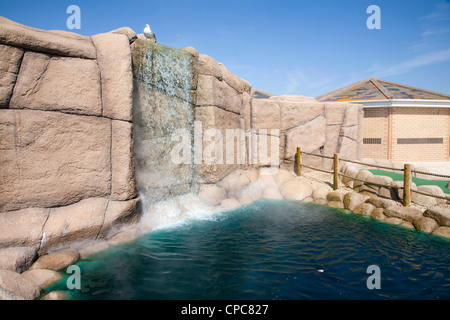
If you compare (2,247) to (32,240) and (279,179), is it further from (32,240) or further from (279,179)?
(279,179)

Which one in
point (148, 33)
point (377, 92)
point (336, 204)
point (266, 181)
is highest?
point (148, 33)

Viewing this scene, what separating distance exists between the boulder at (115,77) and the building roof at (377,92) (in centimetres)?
1052

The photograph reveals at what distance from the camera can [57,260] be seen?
3896 millimetres

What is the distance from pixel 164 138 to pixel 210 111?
1389 millimetres

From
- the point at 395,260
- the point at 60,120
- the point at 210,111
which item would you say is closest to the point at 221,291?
the point at 395,260

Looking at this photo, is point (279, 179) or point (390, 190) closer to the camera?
point (390, 190)

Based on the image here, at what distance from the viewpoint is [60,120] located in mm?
4348

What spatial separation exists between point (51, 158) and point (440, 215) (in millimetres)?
6819

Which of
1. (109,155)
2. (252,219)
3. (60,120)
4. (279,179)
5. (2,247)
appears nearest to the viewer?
(2,247)

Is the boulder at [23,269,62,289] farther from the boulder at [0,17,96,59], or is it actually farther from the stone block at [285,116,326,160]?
the stone block at [285,116,326,160]

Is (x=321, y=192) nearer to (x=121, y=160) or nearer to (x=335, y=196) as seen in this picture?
(x=335, y=196)

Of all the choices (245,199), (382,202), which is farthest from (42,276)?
(382,202)

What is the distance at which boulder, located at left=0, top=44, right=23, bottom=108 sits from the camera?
3815 millimetres

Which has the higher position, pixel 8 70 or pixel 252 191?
pixel 8 70
